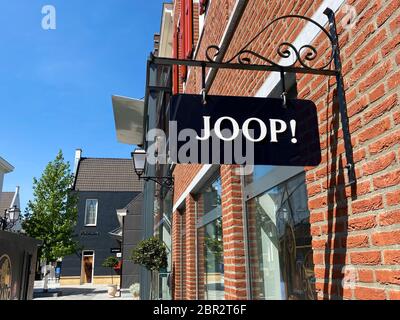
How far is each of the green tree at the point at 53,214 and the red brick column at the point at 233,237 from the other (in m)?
18.9

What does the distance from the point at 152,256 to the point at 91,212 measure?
24108 mm

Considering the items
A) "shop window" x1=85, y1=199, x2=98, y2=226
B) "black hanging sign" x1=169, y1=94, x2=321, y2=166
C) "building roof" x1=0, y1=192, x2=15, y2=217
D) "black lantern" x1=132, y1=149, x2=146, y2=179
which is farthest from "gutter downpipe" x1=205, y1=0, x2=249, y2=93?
"building roof" x1=0, y1=192, x2=15, y2=217

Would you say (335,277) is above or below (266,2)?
below

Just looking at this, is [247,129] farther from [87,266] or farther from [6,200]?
[6,200]

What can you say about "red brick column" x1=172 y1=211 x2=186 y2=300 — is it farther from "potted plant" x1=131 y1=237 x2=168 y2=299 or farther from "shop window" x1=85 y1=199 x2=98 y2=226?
"shop window" x1=85 y1=199 x2=98 y2=226

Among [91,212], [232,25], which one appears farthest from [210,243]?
[91,212]

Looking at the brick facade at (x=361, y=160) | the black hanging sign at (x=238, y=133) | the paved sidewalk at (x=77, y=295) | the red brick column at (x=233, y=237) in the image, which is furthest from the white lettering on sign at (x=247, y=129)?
the paved sidewalk at (x=77, y=295)

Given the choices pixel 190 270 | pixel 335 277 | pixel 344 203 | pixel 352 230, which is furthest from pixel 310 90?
pixel 190 270

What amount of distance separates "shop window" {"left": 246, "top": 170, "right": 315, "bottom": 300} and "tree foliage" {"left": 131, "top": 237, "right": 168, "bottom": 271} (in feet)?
21.1

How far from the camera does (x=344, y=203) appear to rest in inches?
73.9

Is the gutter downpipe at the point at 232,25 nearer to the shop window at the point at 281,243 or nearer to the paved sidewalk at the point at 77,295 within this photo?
the shop window at the point at 281,243
